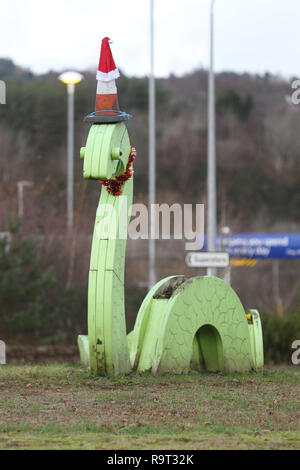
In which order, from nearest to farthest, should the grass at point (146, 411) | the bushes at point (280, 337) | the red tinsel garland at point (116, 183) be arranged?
the grass at point (146, 411)
the red tinsel garland at point (116, 183)
the bushes at point (280, 337)

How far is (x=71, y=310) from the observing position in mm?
25938

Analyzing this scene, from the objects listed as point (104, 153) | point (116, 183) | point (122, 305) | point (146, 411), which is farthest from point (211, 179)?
point (146, 411)

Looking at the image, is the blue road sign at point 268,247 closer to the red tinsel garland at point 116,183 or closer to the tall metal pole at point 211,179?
the tall metal pole at point 211,179

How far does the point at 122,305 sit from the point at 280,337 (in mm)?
8758

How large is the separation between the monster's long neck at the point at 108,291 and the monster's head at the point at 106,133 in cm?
54

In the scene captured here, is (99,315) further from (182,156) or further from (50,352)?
(182,156)

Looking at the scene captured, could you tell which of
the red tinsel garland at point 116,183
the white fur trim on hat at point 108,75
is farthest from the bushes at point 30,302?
the white fur trim on hat at point 108,75

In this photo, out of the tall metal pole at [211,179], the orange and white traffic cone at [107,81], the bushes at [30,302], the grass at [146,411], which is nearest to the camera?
the grass at [146,411]

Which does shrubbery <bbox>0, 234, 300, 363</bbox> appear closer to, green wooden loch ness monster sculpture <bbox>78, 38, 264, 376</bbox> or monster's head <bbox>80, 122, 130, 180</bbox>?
green wooden loch ness monster sculpture <bbox>78, 38, 264, 376</bbox>

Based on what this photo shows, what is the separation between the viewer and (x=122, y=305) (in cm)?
1105

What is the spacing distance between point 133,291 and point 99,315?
1607 cm

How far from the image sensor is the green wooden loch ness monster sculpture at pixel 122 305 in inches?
424

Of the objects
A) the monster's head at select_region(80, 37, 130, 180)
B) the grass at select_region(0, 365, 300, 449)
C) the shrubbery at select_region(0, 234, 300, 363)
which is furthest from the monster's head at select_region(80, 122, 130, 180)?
the shrubbery at select_region(0, 234, 300, 363)

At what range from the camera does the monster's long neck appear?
10.7 meters
